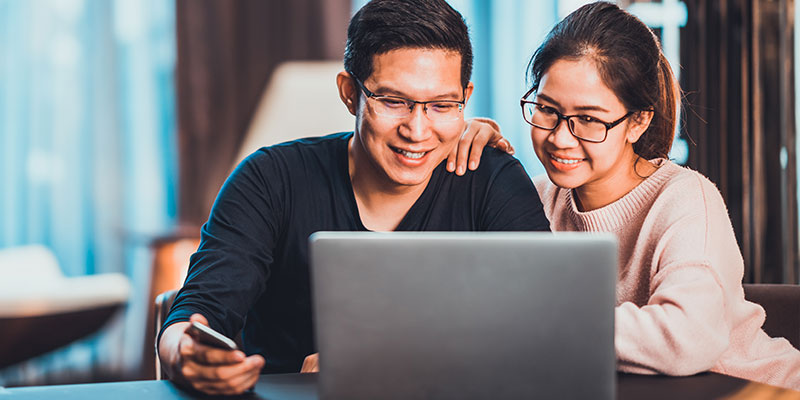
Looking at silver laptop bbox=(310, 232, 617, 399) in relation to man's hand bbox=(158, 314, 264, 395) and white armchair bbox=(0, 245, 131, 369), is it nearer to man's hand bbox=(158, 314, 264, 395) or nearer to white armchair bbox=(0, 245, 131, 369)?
man's hand bbox=(158, 314, 264, 395)

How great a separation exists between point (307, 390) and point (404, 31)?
71 cm

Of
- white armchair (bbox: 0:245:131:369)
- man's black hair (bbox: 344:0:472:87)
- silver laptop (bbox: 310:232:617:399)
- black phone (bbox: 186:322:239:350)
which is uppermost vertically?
man's black hair (bbox: 344:0:472:87)

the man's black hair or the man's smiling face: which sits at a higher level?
the man's black hair

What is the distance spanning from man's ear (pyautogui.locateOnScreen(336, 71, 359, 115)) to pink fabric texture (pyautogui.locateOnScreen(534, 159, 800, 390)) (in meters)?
0.52

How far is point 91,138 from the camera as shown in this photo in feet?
10.6

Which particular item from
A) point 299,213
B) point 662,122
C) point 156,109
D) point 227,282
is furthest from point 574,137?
point 156,109

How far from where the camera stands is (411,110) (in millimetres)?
1319

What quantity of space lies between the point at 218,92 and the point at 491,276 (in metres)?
2.84

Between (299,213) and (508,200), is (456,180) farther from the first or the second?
(299,213)

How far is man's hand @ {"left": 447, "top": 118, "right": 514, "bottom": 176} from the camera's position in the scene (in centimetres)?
142

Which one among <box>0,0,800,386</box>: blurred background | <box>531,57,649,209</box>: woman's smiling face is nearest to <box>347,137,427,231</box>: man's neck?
<box>531,57,649,209</box>: woman's smiling face

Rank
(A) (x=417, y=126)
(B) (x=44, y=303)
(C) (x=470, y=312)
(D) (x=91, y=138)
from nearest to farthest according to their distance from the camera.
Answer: (C) (x=470, y=312)
(A) (x=417, y=126)
(B) (x=44, y=303)
(D) (x=91, y=138)

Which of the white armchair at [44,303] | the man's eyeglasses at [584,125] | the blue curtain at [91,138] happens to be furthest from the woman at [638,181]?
the blue curtain at [91,138]

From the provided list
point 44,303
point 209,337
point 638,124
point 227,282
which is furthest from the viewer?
point 44,303
